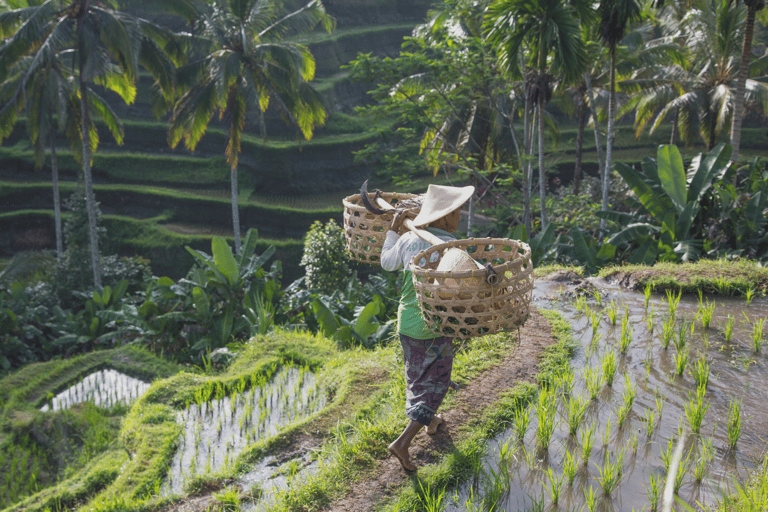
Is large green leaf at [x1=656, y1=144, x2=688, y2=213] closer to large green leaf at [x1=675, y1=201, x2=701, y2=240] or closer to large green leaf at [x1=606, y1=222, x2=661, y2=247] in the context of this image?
large green leaf at [x1=675, y1=201, x2=701, y2=240]

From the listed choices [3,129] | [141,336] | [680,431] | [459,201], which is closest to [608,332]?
[680,431]

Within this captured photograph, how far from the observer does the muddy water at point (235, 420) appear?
3491 millimetres

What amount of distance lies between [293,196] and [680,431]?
20658mm

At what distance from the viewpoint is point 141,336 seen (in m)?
8.08

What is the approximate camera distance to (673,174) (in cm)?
682

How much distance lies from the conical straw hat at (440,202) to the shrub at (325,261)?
5734 mm

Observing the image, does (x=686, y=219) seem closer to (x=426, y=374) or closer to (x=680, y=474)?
(x=680, y=474)

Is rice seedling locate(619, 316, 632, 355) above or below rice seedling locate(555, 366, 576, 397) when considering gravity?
above

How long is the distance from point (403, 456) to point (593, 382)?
→ 1274 mm

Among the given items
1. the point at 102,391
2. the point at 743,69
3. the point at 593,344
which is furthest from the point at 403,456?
the point at 743,69

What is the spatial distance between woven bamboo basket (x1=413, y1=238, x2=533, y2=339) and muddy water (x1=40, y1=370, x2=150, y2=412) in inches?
176

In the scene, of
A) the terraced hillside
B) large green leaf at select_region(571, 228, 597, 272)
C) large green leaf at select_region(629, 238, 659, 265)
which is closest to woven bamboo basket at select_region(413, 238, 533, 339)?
large green leaf at select_region(629, 238, 659, 265)

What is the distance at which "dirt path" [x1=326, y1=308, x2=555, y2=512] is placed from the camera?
2672mm

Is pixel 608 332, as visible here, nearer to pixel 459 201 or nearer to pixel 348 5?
pixel 459 201
